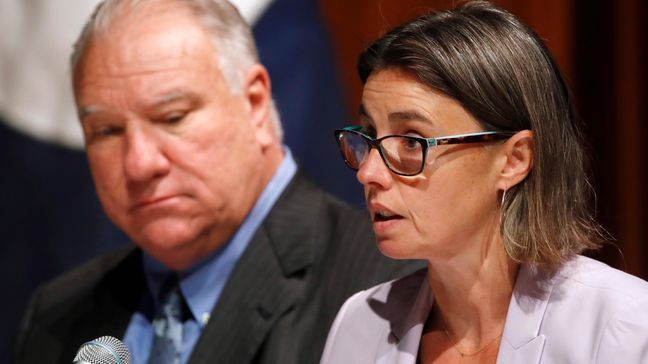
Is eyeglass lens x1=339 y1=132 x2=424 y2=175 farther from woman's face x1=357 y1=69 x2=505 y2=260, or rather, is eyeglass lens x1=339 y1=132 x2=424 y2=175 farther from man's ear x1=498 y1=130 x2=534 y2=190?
man's ear x1=498 y1=130 x2=534 y2=190

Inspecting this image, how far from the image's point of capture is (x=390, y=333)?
→ 2000 mm

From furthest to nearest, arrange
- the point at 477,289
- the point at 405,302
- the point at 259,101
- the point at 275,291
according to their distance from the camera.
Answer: the point at 259,101
the point at 275,291
the point at 405,302
the point at 477,289

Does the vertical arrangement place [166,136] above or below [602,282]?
below

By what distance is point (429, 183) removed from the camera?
5.77 feet

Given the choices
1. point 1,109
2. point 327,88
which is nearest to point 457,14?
point 327,88

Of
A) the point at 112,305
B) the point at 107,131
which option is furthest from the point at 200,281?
the point at 107,131

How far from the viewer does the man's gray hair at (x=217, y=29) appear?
2592 millimetres

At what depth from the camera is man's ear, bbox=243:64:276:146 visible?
8.71ft

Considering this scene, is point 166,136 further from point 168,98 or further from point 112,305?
point 112,305

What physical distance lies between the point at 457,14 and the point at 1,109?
7.42ft

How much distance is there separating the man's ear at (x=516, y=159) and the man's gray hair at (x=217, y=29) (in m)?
1.02

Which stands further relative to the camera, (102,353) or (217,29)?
(217,29)

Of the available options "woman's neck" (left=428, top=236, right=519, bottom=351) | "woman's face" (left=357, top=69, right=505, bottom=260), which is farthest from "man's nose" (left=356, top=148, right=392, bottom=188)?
"woman's neck" (left=428, top=236, right=519, bottom=351)

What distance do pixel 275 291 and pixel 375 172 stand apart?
77 centimetres
